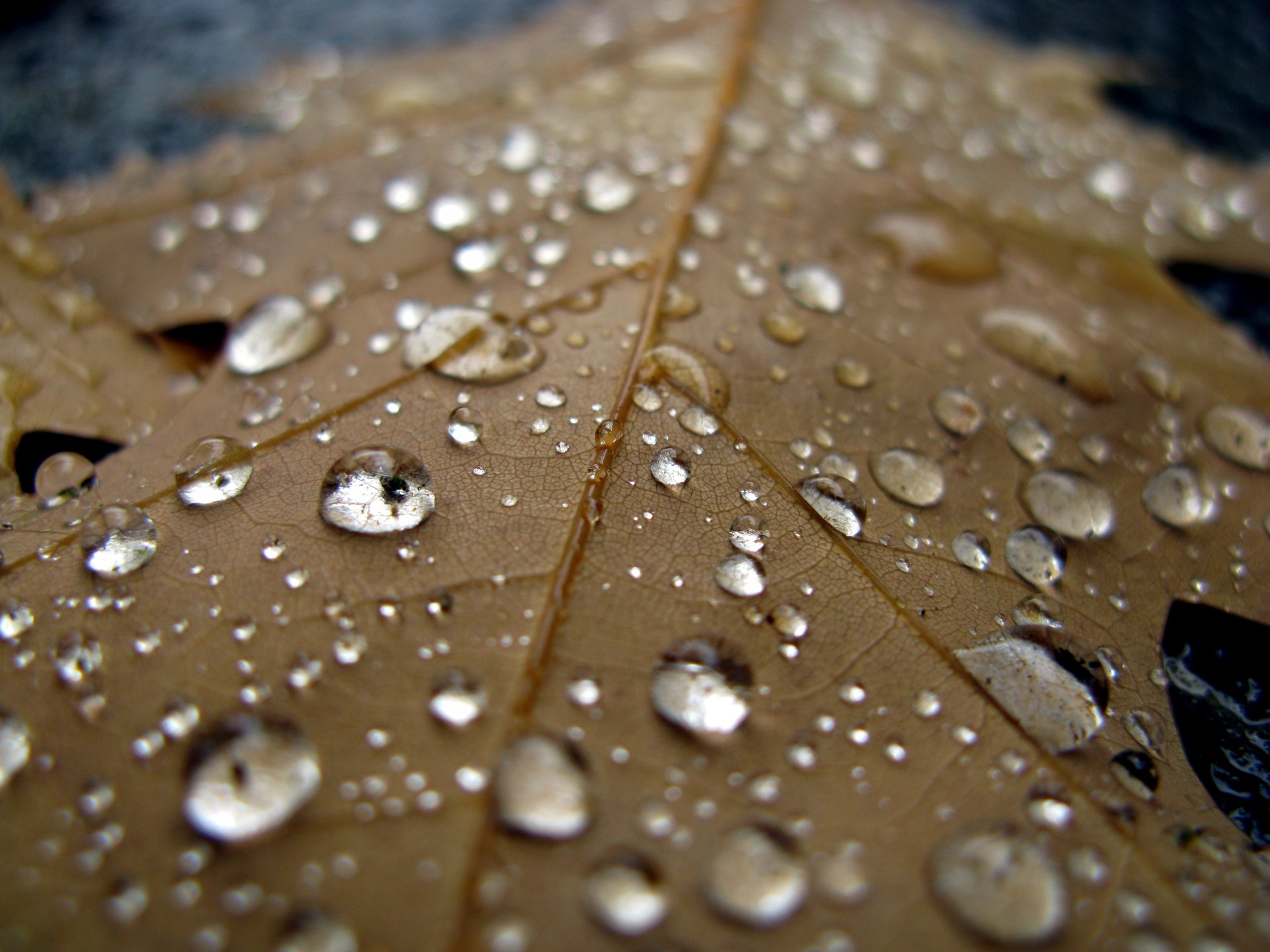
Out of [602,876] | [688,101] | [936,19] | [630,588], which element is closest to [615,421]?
[630,588]

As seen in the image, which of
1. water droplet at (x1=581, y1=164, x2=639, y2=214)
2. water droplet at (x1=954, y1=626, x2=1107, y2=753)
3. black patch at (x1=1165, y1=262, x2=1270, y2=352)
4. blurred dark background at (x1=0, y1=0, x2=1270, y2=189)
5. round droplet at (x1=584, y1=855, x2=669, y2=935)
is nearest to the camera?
round droplet at (x1=584, y1=855, x2=669, y2=935)

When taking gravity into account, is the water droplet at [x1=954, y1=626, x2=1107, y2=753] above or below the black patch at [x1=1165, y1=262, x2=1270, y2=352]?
below

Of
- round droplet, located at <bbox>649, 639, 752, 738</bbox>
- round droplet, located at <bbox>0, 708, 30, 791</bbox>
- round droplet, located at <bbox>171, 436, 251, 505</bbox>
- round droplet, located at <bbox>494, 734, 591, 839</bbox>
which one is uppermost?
round droplet, located at <bbox>649, 639, 752, 738</bbox>

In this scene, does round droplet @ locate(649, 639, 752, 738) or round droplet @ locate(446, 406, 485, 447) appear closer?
round droplet @ locate(649, 639, 752, 738)

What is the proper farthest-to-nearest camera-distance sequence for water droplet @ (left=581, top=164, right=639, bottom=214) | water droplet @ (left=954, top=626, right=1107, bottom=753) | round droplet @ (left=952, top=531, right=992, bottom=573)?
water droplet @ (left=581, top=164, right=639, bottom=214) < round droplet @ (left=952, top=531, right=992, bottom=573) < water droplet @ (left=954, top=626, right=1107, bottom=753)

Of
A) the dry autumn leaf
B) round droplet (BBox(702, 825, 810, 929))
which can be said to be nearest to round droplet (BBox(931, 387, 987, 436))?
the dry autumn leaf

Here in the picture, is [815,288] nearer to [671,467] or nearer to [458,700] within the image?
[671,467]

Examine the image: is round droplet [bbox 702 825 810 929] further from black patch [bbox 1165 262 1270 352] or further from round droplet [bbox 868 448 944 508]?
black patch [bbox 1165 262 1270 352]
